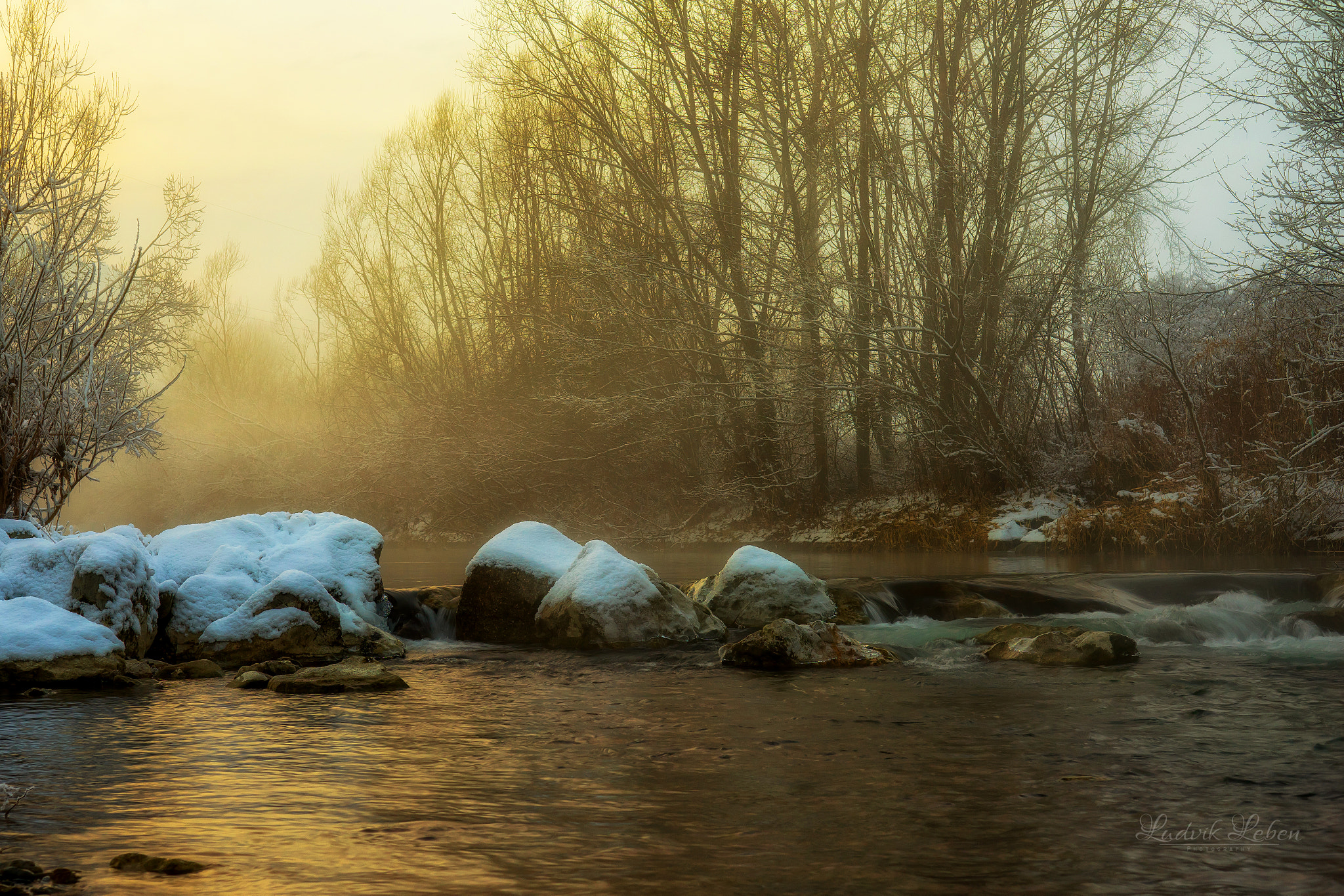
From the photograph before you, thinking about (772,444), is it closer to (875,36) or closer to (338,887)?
(875,36)

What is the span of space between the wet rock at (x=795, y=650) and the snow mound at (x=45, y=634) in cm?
410

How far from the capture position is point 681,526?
20.0 meters

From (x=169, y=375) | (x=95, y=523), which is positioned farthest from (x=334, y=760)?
(x=95, y=523)

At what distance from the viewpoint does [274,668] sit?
278 inches

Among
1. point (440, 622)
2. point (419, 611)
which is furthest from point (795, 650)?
point (419, 611)

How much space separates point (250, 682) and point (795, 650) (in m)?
3.57

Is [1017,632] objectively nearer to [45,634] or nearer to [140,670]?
[140,670]

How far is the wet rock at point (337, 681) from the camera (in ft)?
21.2

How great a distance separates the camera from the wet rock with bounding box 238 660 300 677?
7012mm

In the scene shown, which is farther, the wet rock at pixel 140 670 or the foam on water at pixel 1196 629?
the foam on water at pixel 1196 629

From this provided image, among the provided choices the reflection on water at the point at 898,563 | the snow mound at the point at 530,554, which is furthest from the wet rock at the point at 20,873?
the reflection on water at the point at 898,563

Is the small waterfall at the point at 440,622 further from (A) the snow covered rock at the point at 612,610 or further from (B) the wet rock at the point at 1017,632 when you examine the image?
(B) the wet rock at the point at 1017,632

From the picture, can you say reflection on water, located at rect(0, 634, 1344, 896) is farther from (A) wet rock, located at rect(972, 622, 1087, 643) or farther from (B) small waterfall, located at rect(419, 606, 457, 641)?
(B) small waterfall, located at rect(419, 606, 457, 641)

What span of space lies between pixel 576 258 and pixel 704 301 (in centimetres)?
376
